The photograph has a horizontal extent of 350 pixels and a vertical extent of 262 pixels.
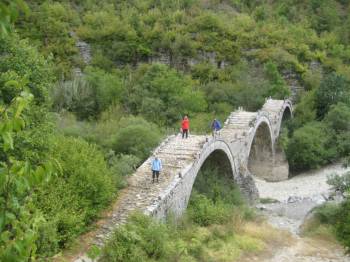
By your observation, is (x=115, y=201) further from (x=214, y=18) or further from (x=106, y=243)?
(x=214, y=18)

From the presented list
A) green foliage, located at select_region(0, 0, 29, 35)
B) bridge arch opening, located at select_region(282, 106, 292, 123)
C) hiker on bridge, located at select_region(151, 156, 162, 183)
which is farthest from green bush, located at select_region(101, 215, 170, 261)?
bridge arch opening, located at select_region(282, 106, 292, 123)

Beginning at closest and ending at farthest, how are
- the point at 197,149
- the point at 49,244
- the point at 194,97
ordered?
the point at 49,244, the point at 197,149, the point at 194,97

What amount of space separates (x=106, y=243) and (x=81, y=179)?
2299 mm

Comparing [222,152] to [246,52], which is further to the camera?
[246,52]

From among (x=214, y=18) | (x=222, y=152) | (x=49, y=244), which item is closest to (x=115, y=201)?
(x=49, y=244)

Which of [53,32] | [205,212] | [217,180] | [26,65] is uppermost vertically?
[53,32]

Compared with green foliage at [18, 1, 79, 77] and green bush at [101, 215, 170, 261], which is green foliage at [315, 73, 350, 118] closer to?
green foliage at [18, 1, 79, 77]

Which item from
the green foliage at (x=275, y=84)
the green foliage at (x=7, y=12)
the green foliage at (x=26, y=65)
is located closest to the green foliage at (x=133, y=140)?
the green foliage at (x=26, y=65)

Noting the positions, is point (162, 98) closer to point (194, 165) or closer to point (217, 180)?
point (217, 180)

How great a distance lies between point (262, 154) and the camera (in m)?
38.2

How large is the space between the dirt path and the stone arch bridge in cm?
205

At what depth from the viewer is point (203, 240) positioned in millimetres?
17875

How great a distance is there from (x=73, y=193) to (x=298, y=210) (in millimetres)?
17939

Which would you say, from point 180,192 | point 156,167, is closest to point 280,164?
point 180,192
